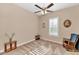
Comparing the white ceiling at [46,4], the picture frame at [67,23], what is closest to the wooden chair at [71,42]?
the picture frame at [67,23]

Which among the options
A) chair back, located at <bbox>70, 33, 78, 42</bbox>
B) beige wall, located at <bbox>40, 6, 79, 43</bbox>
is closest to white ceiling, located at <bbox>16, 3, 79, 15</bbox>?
beige wall, located at <bbox>40, 6, 79, 43</bbox>

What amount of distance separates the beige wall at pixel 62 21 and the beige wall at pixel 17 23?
0.42 ft

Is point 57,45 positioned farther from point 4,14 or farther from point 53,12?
point 4,14

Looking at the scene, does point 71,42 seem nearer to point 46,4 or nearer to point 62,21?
point 62,21

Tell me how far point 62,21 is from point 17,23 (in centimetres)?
60

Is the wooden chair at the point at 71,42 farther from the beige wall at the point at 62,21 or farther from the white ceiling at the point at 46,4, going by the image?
the white ceiling at the point at 46,4

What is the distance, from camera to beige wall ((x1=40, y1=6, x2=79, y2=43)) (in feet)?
3.62

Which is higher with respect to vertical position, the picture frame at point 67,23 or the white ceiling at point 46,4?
the white ceiling at point 46,4

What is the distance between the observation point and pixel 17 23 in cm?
114

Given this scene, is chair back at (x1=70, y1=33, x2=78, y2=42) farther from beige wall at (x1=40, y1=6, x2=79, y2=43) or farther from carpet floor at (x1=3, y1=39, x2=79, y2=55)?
carpet floor at (x1=3, y1=39, x2=79, y2=55)

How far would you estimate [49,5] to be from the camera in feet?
3.76

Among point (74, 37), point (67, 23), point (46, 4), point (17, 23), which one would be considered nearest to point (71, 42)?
point (74, 37)

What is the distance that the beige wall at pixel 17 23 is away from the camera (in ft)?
3.47
